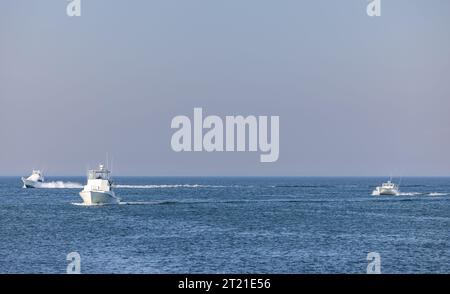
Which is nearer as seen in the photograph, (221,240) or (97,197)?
(221,240)

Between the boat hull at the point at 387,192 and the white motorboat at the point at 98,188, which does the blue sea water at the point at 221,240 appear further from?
the boat hull at the point at 387,192

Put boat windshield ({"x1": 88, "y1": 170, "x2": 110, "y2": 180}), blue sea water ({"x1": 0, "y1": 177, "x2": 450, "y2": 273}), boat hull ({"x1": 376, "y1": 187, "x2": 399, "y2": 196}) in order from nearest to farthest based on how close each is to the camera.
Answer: blue sea water ({"x1": 0, "y1": 177, "x2": 450, "y2": 273}) < boat windshield ({"x1": 88, "y1": 170, "x2": 110, "y2": 180}) < boat hull ({"x1": 376, "y1": 187, "x2": 399, "y2": 196})

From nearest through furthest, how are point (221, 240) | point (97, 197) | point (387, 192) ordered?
point (221, 240) < point (97, 197) < point (387, 192)

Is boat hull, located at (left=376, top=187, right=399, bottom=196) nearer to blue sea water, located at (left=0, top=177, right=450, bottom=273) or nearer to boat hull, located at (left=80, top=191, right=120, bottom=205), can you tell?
blue sea water, located at (left=0, top=177, right=450, bottom=273)

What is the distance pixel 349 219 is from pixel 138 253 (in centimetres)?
4438

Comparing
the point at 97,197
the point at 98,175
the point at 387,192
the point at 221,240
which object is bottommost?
the point at 221,240


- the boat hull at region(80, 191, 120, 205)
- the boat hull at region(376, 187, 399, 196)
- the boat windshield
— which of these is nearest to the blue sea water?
the boat hull at region(80, 191, 120, 205)

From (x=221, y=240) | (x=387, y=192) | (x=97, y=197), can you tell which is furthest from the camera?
(x=387, y=192)

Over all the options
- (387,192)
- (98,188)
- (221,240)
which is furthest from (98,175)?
(387,192)

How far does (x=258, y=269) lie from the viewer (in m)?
53.8

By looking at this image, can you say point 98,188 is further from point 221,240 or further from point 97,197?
point 221,240

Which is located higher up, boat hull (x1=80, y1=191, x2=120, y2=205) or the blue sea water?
boat hull (x1=80, y1=191, x2=120, y2=205)
